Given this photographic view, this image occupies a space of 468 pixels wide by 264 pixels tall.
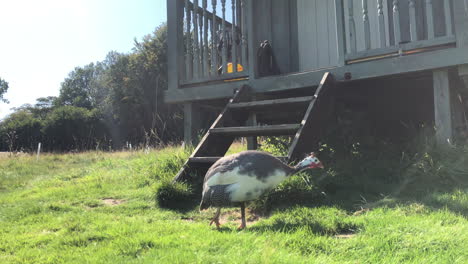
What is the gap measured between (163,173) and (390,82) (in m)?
3.41

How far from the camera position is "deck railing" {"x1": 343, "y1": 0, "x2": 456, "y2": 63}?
4156 mm

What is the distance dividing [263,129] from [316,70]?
140 centimetres

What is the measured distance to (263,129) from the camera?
402 cm

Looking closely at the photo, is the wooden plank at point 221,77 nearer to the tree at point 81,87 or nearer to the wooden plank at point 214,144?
the wooden plank at point 214,144

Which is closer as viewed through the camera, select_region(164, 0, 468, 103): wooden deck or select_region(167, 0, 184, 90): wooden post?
select_region(164, 0, 468, 103): wooden deck

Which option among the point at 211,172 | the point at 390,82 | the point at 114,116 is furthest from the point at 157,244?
Result: the point at 114,116

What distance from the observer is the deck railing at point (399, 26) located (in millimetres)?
4156

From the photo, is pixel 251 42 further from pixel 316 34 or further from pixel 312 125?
pixel 312 125

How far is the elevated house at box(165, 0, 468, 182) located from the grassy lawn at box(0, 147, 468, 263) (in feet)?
2.20

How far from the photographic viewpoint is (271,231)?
8.62ft

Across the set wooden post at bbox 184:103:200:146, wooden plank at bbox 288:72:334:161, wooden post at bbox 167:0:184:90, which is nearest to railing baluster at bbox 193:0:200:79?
Result: wooden post at bbox 167:0:184:90

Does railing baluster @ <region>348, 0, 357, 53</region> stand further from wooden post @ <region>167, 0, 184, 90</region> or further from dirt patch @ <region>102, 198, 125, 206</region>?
dirt patch @ <region>102, 198, 125, 206</region>

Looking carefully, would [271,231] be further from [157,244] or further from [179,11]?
[179,11]

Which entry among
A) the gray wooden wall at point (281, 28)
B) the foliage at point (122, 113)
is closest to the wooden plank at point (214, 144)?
the gray wooden wall at point (281, 28)
